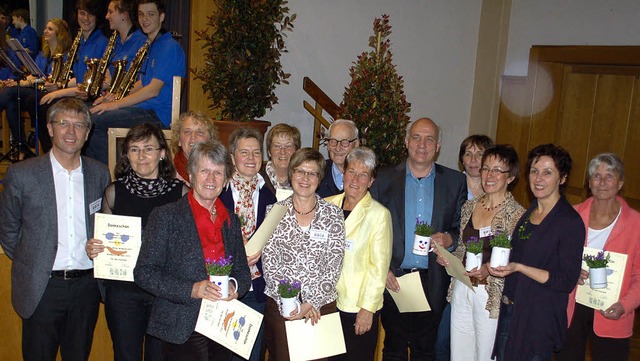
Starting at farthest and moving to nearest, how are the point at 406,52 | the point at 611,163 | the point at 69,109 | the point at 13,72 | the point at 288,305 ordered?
the point at 406,52 → the point at 13,72 → the point at 611,163 → the point at 69,109 → the point at 288,305

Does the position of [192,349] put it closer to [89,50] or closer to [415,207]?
[415,207]

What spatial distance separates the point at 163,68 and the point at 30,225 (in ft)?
7.77

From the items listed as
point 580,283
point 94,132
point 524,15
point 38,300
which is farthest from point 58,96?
point 524,15

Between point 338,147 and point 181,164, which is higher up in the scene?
point 338,147

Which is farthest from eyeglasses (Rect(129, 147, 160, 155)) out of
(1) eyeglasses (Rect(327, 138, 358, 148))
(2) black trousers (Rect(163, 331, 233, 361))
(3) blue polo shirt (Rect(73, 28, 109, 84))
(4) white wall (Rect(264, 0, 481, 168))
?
(4) white wall (Rect(264, 0, 481, 168))

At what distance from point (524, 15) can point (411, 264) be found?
16.5 feet

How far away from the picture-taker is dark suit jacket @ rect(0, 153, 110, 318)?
3.07 meters

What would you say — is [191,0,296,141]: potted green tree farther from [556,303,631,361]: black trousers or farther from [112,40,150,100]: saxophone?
[556,303,631,361]: black trousers

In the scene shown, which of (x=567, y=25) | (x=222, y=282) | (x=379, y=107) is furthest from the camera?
(x=567, y=25)

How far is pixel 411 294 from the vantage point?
3566mm

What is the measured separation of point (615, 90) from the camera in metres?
6.63

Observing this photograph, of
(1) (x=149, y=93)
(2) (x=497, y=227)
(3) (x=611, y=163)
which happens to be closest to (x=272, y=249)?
(2) (x=497, y=227)

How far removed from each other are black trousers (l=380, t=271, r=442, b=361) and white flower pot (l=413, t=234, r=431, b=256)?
12.3 inches

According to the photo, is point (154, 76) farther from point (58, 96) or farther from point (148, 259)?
point (148, 259)
